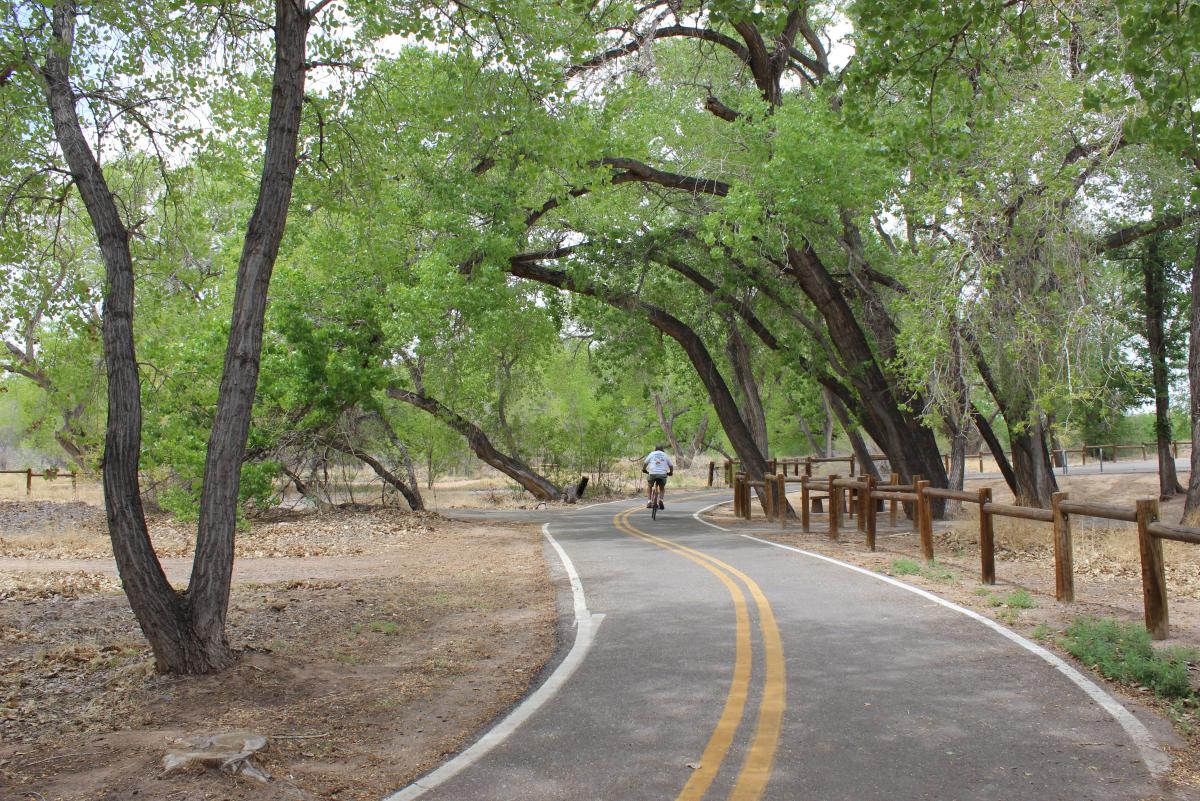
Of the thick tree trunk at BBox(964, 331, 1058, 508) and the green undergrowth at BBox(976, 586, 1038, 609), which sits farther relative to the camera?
the thick tree trunk at BBox(964, 331, 1058, 508)

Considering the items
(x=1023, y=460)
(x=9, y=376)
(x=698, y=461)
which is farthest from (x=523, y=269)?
(x=698, y=461)

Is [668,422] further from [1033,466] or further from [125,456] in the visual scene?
[125,456]

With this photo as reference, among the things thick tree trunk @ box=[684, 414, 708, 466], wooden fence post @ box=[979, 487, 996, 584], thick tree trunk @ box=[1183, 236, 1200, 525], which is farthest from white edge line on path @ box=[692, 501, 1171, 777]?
thick tree trunk @ box=[684, 414, 708, 466]

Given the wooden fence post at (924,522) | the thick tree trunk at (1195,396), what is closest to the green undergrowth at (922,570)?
the wooden fence post at (924,522)

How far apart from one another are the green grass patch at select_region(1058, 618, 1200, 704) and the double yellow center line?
7.69 ft

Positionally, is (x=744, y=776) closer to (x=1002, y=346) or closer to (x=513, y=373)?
(x=1002, y=346)

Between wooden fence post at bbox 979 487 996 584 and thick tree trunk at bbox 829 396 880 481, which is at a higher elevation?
thick tree trunk at bbox 829 396 880 481

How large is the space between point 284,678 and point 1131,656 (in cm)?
628

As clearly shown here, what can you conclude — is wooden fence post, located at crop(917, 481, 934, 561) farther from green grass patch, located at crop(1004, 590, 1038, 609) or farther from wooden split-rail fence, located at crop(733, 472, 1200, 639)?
green grass patch, located at crop(1004, 590, 1038, 609)

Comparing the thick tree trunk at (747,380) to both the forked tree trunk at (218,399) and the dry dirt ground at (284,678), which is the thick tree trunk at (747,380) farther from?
the forked tree trunk at (218,399)

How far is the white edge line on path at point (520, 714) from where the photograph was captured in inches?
193

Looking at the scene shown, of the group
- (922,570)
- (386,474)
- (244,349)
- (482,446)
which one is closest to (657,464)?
(386,474)

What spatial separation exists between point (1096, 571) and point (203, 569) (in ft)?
38.4

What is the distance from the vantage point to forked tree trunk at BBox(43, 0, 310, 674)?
6.83m
